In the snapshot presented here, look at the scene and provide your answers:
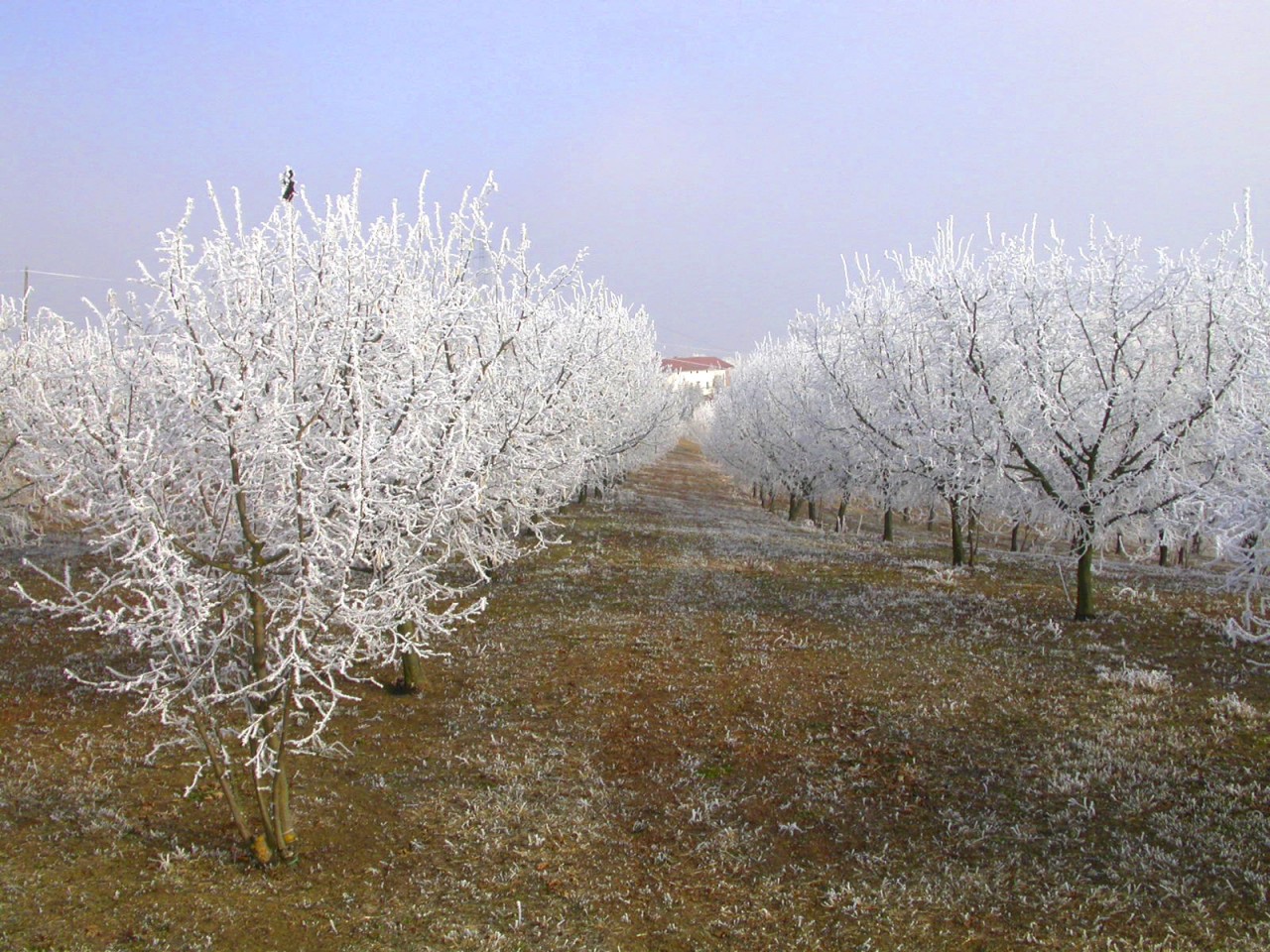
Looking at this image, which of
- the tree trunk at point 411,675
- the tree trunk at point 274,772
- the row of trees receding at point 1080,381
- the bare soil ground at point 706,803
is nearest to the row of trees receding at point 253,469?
the tree trunk at point 274,772

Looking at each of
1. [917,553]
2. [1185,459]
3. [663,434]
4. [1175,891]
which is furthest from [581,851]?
[663,434]

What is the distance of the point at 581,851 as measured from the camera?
7.89 m

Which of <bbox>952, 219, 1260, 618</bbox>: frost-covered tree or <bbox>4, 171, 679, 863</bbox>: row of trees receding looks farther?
<bbox>952, 219, 1260, 618</bbox>: frost-covered tree

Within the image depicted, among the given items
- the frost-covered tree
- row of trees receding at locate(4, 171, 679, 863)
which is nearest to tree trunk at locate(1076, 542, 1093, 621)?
the frost-covered tree

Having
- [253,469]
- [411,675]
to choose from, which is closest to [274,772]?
[253,469]

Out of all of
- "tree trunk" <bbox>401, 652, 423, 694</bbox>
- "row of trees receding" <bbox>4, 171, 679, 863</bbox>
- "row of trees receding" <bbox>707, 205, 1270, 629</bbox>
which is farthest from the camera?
"row of trees receding" <bbox>707, 205, 1270, 629</bbox>

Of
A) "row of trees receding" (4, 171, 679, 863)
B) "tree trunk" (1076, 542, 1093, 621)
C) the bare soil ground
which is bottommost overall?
the bare soil ground

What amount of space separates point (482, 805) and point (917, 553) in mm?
22426

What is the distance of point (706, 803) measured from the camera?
8789mm

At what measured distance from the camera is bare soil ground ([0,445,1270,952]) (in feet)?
21.7

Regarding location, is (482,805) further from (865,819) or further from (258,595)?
(865,819)

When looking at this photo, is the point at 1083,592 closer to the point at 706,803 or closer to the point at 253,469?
the point at 706,803

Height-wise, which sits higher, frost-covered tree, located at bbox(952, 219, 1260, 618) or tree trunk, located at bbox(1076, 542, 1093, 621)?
frost-covered tree, located at bbox(952, 219, 1260, 618)

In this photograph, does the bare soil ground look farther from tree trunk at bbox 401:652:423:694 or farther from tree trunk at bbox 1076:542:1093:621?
tree trunk at bbox 1076:542:1093:621
